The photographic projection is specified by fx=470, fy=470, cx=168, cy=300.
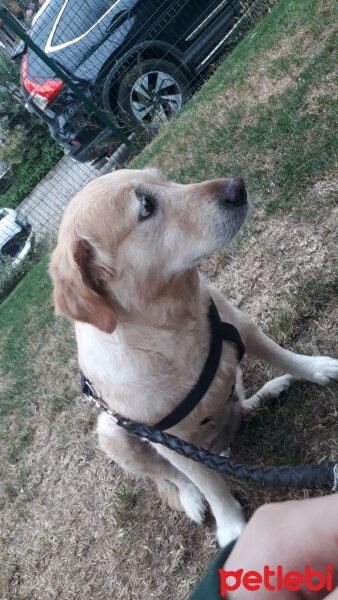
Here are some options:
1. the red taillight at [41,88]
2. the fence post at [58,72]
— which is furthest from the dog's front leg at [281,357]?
the red taillight at [41,88]

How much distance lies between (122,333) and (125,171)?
71 centimetres

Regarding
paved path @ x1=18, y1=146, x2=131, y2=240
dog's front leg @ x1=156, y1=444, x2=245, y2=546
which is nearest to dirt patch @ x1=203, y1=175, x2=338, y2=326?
dog's front leg @ x1=156, y1=444, x2=245, y2=546

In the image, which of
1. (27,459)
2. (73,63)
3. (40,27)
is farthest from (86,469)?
(40,27)

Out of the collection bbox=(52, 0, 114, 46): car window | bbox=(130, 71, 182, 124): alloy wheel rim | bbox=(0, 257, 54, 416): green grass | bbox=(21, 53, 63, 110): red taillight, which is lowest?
bbox=(0, 257, 54, 416): green grass

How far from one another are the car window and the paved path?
1650 millimetres

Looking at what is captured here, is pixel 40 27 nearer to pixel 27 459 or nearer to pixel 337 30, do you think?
pixel 337 30

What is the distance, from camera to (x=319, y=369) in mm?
2211

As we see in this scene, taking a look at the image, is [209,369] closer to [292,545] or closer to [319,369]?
[319,369]

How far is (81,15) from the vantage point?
601 centimetres

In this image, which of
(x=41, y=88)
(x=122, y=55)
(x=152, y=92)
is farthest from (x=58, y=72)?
(x=152, y=92)

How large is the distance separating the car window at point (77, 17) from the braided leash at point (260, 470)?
18.3 ft

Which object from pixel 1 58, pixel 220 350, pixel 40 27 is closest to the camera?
pixel 220 350

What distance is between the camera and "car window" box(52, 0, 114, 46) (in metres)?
5.92

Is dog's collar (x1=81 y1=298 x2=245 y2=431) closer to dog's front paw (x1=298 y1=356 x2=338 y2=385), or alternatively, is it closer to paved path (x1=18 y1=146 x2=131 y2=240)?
dog's front paw (x1=298 y1=356 x2=338 y2=385)
